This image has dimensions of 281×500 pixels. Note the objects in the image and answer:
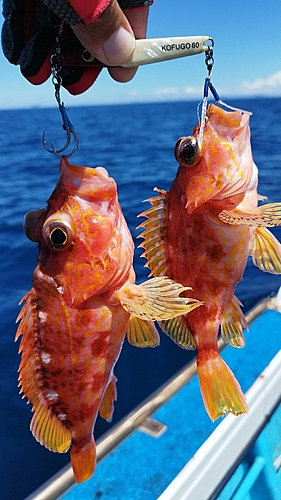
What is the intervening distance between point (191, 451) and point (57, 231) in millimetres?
2695

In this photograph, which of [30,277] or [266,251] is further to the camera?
[30,277]

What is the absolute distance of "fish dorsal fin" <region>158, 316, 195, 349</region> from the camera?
7.83ft

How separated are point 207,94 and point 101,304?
41.2 inches

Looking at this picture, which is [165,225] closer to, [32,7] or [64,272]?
[64,272]

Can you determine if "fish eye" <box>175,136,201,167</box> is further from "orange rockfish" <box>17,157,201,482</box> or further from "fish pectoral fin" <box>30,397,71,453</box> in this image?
"fish pectoral fin" <box>30,397,71,453</box>

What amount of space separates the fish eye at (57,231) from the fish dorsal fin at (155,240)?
1.65ft

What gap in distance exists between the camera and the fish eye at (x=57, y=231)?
1876 mm

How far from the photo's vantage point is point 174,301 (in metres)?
1.88

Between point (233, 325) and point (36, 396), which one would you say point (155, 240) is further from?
point (36, 396)

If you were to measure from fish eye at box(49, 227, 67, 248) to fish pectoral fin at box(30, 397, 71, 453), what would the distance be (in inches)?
28.8

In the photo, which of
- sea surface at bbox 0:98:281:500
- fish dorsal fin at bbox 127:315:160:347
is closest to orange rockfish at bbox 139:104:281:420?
fish dorsal fin at bbox 127:315:160:347

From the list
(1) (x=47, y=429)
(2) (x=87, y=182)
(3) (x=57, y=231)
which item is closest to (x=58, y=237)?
(3) (x=57, y=231)

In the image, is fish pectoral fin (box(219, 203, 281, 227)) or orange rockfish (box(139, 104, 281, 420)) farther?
orange rockfish (box(139, 104, 281, 420))

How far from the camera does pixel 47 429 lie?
204cm
